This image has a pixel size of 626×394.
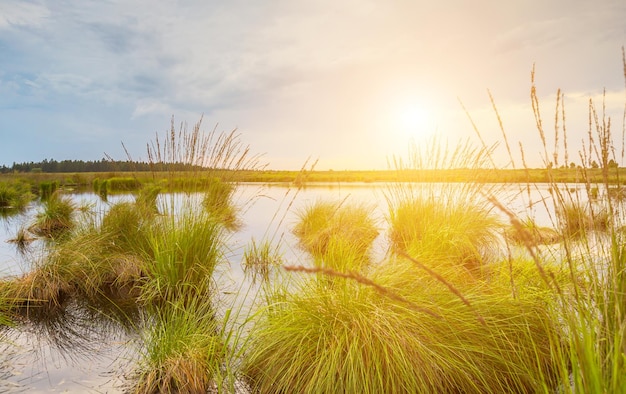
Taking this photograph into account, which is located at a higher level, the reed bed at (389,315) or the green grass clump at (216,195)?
the green grass clump at (216,195)

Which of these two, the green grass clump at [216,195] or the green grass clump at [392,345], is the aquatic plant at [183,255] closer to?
the green grass clump at [216,195]

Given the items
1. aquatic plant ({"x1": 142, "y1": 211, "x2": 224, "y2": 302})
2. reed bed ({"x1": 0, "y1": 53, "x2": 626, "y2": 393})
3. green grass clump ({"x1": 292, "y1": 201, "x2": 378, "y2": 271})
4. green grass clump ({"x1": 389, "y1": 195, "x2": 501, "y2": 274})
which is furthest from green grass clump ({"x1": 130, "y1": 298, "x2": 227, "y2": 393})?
green grass clump ({"x1": 292, "y1": 201, "x2": 378, "y2": 271})

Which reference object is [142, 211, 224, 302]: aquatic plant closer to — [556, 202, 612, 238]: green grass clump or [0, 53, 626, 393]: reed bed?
[0, 53, 626, 393]: reed bed

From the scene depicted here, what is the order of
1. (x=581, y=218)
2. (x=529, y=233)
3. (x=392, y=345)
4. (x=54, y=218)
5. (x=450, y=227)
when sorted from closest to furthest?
(x=529, y=233)
(x=581, y=218)
(x=392, y=345)
(x=450, y=227)
(x=54, y=218)

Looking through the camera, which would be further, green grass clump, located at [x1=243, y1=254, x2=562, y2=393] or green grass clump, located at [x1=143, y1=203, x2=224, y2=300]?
green grass clump, located at [x1=143, y1=203, x2=224, y2=300]

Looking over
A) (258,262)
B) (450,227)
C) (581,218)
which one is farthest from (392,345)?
(258,262)

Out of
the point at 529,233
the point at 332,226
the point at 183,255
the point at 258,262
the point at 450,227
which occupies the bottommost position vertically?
the point at 258,262

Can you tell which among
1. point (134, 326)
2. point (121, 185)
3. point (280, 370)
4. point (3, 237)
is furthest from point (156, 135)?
point (121, 185)

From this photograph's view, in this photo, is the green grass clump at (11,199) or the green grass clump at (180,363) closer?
the green grass clump at (180,363)

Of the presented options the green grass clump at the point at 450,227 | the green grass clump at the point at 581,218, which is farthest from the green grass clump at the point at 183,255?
the green grass clump at the point at 581,218

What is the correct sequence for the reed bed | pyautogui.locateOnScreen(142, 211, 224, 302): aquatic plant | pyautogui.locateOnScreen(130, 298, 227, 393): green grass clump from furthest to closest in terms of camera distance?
pyautogui.locateOnScreen(142, 211, 224, 302): aquatic plant < pyautogui.locateOnScreen(130, 298, 227, 393): green grass clump < the reed bed

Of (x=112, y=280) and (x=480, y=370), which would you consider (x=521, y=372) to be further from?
(x=112, y=280)

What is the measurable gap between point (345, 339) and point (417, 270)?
89 centimetres

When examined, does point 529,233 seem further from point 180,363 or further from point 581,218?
point 180,363
